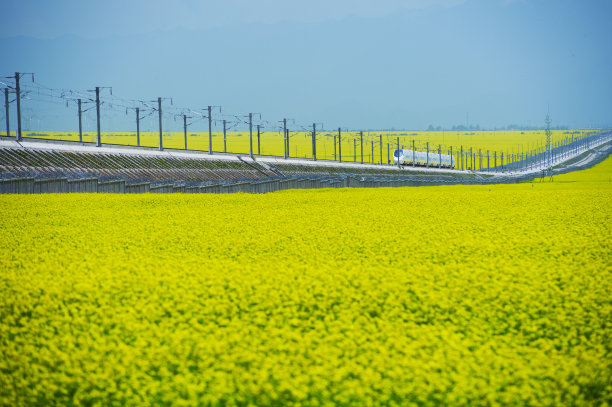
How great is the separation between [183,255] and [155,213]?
49.7ft

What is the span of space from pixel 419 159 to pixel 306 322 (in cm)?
13457

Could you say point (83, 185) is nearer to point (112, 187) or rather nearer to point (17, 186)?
point (112, 187)

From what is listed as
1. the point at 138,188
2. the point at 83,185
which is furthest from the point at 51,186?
the point at 138,188

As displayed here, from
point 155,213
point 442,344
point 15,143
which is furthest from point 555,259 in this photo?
point 15,143

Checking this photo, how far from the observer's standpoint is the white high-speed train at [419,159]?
447ft

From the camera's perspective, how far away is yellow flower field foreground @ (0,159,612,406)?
28.2ft

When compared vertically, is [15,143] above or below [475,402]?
above

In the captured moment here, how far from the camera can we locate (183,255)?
56.4 ft

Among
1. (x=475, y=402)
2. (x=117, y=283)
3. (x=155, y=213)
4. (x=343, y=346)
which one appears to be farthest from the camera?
(x=155, y=213)

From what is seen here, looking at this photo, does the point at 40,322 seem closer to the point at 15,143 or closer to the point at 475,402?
the point at 475,402

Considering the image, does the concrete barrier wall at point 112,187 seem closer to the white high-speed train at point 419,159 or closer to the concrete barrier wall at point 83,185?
the concrete barrier wall at point 83,185

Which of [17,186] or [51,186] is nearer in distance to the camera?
[17,186]

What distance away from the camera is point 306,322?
10.7 meters

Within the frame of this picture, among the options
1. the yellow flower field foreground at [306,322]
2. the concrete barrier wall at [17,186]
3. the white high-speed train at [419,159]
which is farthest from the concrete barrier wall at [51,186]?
the white high-speed train at [419,159]
